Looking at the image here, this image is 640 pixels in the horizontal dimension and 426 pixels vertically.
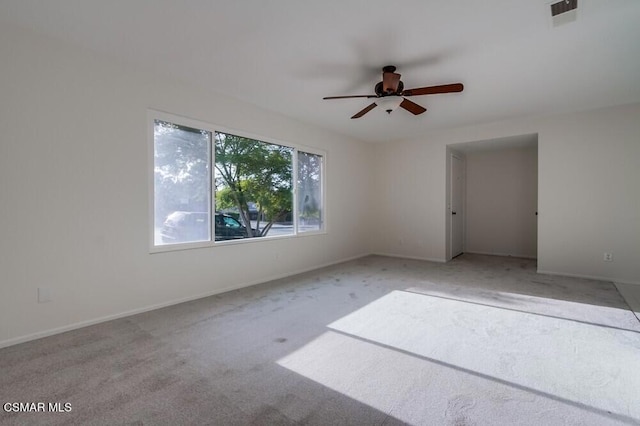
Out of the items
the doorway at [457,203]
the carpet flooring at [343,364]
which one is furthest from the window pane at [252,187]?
the doorway at [457,203]

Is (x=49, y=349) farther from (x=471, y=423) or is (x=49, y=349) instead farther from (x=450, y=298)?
(x=450, y=298)

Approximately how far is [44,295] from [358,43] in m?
3.43

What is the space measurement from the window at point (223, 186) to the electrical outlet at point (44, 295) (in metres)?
0.94

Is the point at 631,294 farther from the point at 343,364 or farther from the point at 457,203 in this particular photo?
the point at 343,364

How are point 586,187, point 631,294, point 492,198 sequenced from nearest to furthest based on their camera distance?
1. point 631,294
2. point 586,187
3. point 492,198

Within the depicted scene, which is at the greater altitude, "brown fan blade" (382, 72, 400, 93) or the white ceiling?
the white ceiling

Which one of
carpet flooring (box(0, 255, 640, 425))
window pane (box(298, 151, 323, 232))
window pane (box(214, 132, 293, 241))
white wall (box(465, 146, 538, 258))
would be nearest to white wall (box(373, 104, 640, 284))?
carpet flooring (box(0, 255, 640, 425))

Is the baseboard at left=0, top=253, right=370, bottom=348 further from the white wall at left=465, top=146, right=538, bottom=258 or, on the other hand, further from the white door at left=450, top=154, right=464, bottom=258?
the white wall at left=465, top=146, right=538, bottom=258

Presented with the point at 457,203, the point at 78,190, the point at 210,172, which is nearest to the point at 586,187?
the point at 457,203

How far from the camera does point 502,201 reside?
21.0 feet

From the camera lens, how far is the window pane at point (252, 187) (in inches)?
156

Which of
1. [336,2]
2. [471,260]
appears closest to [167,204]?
[336,2]

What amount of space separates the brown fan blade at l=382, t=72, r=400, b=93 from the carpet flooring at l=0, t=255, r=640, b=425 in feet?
7.46

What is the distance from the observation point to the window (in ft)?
11.1
